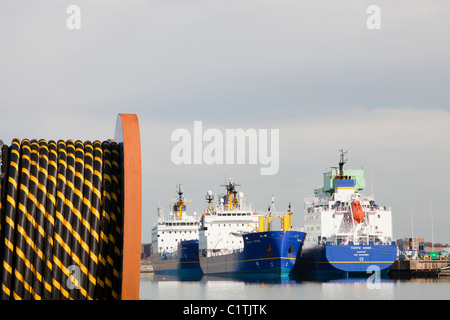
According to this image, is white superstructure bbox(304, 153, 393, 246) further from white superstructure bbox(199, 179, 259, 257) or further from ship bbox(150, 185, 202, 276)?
ship bbox(150, 185, 202, 276)

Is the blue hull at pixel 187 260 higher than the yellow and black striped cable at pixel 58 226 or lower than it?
lower

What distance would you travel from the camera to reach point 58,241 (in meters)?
14.4

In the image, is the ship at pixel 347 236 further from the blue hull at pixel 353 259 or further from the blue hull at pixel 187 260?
the blue hull at pixel 187 260

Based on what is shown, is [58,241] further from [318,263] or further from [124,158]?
[318,263]

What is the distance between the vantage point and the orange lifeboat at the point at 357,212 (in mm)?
79438

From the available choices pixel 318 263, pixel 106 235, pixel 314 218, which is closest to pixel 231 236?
pixel 314 218

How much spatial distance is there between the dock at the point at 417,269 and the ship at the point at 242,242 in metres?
15.6

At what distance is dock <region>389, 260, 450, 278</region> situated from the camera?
3469 inches

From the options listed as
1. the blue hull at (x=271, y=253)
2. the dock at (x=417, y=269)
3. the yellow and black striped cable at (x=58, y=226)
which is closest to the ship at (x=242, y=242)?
the blue hull at (x=271, y=253)

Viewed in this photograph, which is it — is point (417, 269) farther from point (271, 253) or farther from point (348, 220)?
point (271, 253)

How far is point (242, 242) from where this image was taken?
298ft

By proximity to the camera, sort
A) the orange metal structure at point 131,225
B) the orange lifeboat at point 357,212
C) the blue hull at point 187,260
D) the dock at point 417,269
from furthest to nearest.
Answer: the blue hull at point 187,260, the dock at point 417,269, the orange lifeboat at point 357,212, the orange metal structure at point 131,225

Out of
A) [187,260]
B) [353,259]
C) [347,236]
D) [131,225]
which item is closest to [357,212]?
[347,236]
